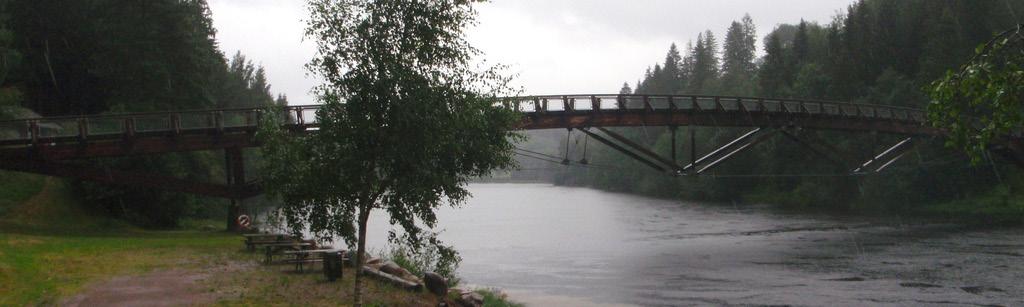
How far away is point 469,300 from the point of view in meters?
20.8

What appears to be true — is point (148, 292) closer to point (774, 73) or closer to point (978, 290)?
point (978, 290)

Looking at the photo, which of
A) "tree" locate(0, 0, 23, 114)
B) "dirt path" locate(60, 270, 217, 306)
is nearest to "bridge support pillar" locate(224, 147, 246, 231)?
"tree" locate(0, 0, 23, 114)

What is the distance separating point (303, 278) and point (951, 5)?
256 ft

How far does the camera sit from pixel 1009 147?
56.7 m

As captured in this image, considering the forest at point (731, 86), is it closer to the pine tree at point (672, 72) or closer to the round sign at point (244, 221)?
the round sign at point (244, 221)

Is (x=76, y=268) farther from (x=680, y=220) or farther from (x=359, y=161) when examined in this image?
(x=680, y=220)

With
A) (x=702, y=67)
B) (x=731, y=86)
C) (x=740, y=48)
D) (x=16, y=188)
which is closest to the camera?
(x=16, y=188)

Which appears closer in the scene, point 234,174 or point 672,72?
point 234,174

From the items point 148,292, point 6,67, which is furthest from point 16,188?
point 148,292

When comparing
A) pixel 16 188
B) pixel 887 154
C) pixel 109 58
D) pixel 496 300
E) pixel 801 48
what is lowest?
pixel 496 300

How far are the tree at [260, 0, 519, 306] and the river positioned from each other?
896cm

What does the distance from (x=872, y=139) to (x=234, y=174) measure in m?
38.8

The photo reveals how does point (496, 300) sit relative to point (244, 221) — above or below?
below

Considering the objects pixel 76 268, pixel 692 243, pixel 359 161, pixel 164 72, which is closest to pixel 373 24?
pixel 359 161
